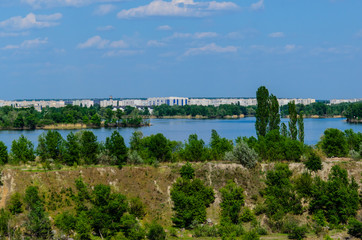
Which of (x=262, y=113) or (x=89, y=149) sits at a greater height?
(x=262, y=113)

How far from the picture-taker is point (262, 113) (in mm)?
44625

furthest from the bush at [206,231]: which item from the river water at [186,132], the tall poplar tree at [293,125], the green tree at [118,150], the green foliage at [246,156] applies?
the river water at [186,132]

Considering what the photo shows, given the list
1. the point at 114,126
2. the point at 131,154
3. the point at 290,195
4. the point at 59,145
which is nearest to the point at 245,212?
the point at 290,195

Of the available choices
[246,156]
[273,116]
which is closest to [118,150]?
[246,156]

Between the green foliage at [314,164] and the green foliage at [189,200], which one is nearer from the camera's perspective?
the green foliage at [189,200]

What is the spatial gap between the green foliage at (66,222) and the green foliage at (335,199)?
47.9 feet

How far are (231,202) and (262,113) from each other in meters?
16.9

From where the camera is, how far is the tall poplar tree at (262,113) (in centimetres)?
4450

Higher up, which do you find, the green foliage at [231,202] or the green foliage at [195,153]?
the green foliage at [195,153]

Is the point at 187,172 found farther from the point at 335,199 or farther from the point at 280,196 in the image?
the point at 335,199

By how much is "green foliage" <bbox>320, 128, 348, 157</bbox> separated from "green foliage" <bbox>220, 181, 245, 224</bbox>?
38.4 ft

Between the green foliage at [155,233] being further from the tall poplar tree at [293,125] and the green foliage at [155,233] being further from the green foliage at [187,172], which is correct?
the tall poplar tree at [293,125]

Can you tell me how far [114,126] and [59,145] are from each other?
59.6 m

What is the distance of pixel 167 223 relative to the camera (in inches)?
1123
